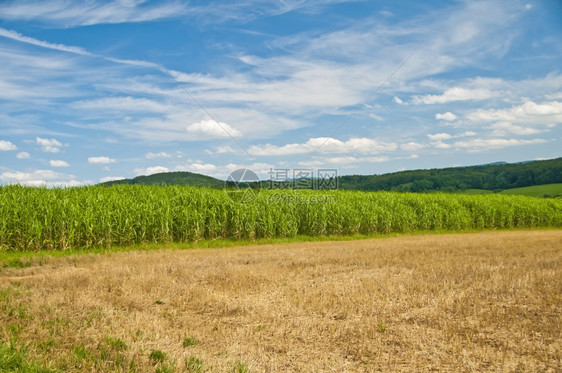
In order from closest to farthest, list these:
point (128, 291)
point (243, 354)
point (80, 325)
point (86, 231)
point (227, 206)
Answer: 1. point (243, 354)
2. point (80, 325)
3. point (128, 291)
4. point (86, 231)
5. point (227, 206)

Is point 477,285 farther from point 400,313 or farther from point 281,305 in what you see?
point 281,305

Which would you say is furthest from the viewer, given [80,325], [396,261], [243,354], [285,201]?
[285,201]

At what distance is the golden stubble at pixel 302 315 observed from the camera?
4.96 metres

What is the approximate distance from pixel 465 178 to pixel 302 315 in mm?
68795

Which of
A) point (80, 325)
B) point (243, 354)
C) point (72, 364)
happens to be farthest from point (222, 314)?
point (72, 364)

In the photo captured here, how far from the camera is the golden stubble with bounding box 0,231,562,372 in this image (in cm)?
496

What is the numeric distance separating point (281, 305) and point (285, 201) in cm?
1567

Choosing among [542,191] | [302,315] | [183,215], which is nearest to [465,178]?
[542,191]

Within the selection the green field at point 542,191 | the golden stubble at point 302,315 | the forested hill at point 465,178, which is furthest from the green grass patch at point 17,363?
the green field at point 542,191

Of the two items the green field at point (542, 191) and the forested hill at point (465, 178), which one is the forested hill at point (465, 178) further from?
the green field at point (542, 191)

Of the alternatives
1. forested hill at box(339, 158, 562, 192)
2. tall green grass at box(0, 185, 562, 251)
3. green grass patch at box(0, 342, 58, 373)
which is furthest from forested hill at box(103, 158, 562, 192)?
green grass patch at box(0, 342, 58, 373)

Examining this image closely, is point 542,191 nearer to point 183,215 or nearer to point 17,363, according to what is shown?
point 183,215

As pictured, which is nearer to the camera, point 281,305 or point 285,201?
point 281,305

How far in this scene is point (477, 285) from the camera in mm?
8211
